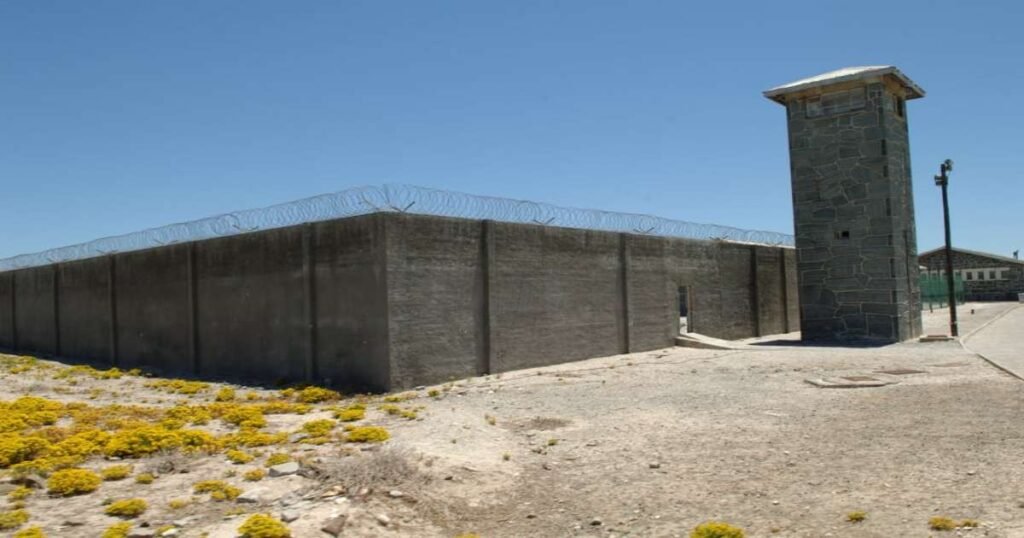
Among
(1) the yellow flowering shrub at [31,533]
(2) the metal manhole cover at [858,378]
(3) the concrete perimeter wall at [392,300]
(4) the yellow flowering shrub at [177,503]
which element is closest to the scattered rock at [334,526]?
(4) the yellow flowering shrub at [177,503]

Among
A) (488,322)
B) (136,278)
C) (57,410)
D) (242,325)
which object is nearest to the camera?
(57,410)

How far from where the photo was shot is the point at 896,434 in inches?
359

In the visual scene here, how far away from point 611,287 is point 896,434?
11.7m

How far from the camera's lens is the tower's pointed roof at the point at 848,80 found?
22172 millimetres

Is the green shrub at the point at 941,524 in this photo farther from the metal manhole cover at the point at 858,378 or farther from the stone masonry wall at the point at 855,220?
the stone masonry wall at the point at 855,220

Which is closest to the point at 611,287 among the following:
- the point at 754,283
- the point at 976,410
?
the point at 754,283

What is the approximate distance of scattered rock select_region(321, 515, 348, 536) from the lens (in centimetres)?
640

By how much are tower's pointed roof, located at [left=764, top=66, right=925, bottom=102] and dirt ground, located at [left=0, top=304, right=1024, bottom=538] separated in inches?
448

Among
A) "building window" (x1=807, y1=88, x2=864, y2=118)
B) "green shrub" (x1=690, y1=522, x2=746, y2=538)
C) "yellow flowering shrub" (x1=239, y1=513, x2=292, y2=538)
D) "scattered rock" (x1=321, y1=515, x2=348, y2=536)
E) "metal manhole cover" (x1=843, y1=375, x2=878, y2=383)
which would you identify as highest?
"building window" (x1=807, y1=88, x2=864, y2=118)

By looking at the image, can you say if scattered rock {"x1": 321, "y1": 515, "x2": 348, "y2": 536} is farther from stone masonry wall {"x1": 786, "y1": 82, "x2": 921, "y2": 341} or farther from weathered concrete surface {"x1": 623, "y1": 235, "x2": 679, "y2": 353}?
stone masonry wall {"x1": 786, "y1": 82, "x2": 921, "y2": 341}

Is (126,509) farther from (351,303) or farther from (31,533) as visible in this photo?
(351,303)

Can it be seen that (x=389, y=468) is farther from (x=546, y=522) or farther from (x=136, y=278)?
(x=136, y=278)

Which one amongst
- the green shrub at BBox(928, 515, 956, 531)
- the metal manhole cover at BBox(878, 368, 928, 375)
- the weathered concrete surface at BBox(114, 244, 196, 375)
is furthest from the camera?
the weathered concrete surface at BBox(114, 244, 196, 375)

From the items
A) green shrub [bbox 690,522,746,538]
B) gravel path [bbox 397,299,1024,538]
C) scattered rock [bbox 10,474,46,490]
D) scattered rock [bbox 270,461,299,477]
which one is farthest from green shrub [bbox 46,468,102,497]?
green shrub [bbox 690,522,746,538]
